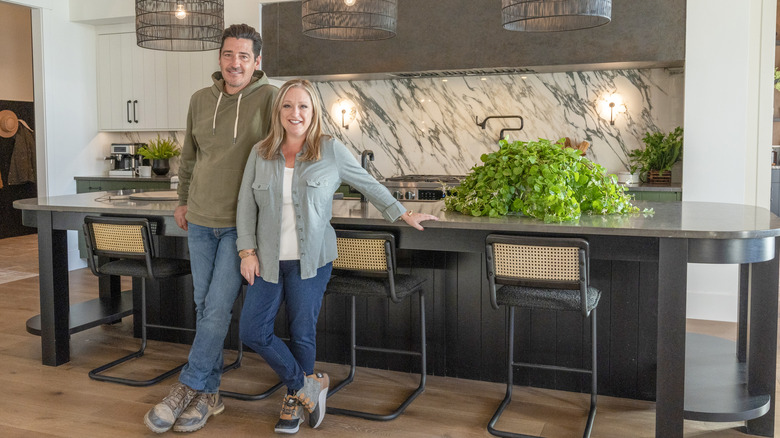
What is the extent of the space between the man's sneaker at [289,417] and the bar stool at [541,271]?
2.61 feet

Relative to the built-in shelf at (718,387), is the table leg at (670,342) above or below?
above

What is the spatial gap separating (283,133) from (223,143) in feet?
0.91

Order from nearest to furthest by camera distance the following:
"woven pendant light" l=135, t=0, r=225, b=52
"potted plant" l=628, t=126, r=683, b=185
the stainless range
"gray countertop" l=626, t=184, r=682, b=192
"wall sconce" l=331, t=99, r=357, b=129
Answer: "woven pendant light" l=135, t=0, r=225, b=52 → "gray countertop" l=626, t=184, r=682, b=192 → "potted plant" l=628, t=126, r=683, b=185 → the stainless range → "wall sconce" l=331, t=99, r=357, b=129

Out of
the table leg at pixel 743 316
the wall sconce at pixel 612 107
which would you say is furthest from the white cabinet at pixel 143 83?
the table leg at pixel 743 316

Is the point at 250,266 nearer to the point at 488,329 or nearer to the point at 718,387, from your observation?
the point at 488,329

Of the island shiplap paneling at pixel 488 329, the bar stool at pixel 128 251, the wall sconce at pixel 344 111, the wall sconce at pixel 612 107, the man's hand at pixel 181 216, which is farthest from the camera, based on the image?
the wall sconce at pixel 344 111

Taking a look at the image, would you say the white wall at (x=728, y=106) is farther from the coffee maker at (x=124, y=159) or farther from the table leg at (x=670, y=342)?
the coffee maker at (x=124, y=159)

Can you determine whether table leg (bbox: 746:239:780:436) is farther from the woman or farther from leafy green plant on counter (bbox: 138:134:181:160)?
leafy green plant on counter (bbox: 138:134:181:160)

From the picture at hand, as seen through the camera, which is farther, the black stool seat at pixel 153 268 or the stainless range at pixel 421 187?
the stainless range at pixel 421 187

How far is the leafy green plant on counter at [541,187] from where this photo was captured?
9.34 feet

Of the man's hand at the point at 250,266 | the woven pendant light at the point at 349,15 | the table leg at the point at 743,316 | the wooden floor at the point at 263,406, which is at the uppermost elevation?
the woven pendant light at the point at 349,15

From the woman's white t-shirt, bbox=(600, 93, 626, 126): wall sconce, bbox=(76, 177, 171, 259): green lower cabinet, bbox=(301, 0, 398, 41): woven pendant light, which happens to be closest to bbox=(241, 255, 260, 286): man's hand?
the woman's white t-shirt

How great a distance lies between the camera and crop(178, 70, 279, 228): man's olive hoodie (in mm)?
2887

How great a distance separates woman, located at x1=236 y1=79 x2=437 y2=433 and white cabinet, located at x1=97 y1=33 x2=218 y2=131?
4146 mm
